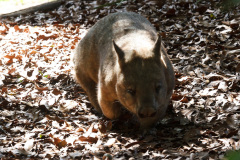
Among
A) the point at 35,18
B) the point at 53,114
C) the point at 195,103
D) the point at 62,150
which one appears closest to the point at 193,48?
the point at 195,103

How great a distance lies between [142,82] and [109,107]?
118 centimetres

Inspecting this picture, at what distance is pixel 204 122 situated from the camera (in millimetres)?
4699

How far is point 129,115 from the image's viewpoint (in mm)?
5496

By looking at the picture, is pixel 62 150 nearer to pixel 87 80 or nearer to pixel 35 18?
pixel 87 80

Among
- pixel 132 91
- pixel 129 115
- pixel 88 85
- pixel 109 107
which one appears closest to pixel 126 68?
pixel 132 91

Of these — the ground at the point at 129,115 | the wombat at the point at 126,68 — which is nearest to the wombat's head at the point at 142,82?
the wombat at the point at 126,68

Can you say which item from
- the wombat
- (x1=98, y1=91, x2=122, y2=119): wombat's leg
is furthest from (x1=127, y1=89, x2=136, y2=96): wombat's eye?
(x1=98, y1=91, x2=122, y2=119): wombat's leg

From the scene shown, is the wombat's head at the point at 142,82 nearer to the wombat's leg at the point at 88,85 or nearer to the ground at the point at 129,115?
the ground at the point at 129,115

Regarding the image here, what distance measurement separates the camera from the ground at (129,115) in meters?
4.30

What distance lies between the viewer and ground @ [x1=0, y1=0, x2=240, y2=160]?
430cm

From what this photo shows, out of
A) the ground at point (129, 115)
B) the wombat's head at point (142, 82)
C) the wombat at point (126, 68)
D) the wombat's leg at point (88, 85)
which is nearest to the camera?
the wombat's head at point (142, 82)

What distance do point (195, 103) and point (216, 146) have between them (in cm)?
143

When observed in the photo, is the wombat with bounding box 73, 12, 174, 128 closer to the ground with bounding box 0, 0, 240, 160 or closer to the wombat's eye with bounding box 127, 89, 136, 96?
the wombat's eye with bounding box 127, 89, 136, 96

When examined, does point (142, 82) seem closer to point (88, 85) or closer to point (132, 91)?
point (132, 91)
